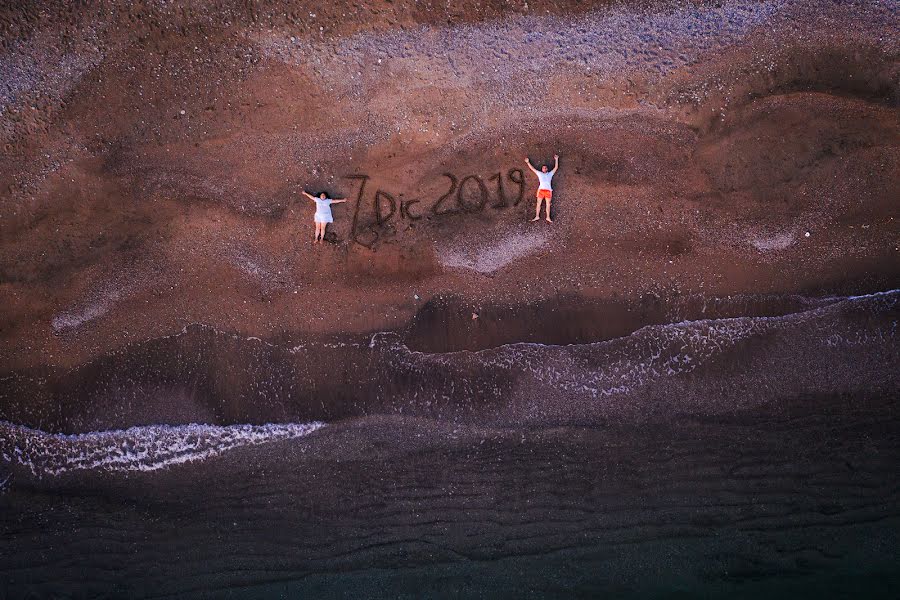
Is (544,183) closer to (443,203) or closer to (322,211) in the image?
(443,203)

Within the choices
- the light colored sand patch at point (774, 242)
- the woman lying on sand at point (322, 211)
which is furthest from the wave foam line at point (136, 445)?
the light colored sand patch at point (774, 242)

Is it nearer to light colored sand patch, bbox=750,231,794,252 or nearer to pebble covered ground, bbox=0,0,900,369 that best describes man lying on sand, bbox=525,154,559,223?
pebble covered ground, bbox=0,0,900,369

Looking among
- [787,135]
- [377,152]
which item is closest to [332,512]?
[377,152]

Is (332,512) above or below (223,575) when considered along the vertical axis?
above

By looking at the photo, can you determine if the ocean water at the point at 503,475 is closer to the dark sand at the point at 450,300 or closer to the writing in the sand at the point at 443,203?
the dark sand at the point at 450,300

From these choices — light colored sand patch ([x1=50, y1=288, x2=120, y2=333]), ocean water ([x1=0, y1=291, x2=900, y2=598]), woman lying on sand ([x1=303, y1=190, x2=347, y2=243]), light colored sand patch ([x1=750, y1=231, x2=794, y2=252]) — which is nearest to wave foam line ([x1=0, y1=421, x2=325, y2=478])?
ocean water ([x1=0, y1=291, x2=900, y2=598])

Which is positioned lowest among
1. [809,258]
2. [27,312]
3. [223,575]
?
[223,575]

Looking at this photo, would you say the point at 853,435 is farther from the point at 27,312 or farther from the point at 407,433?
the point at 27,312
